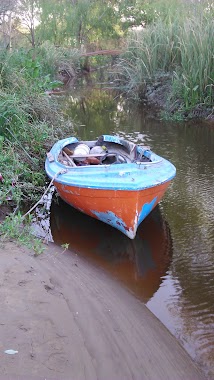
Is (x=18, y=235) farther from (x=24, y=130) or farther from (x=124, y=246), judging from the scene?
(x=24, y=130)

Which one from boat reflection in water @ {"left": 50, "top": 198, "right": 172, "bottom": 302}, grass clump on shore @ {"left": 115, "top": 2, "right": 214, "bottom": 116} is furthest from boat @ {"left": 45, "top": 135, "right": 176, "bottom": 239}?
grass clump on shore @ {"left": 115, "top": 2, "right": 214, "bottom": 116}

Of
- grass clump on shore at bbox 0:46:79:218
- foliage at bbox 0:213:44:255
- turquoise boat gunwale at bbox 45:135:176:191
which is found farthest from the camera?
grass clump on shore at bbox 0:46:79:218

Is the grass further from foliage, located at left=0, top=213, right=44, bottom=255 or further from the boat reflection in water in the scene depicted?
the boat reflection in water

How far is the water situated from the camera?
3652mm

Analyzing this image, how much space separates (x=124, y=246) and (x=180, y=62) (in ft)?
32.6

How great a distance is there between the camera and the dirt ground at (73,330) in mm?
2500

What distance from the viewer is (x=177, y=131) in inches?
439

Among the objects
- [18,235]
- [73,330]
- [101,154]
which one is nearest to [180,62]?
[101,154]

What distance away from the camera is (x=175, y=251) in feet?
16.2

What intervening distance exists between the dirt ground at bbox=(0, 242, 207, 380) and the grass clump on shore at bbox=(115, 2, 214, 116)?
894 cm

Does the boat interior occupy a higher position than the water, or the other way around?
the boat interior

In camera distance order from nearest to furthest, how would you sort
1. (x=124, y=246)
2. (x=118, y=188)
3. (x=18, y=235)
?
(x=18, y=235) → (x=118, y=188) → (x=124, y=246)

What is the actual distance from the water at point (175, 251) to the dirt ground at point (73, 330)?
19 cm

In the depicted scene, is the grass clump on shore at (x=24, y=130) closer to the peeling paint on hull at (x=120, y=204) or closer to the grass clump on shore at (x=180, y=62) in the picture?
the peeling paint on hull at (x=120, y=204)
